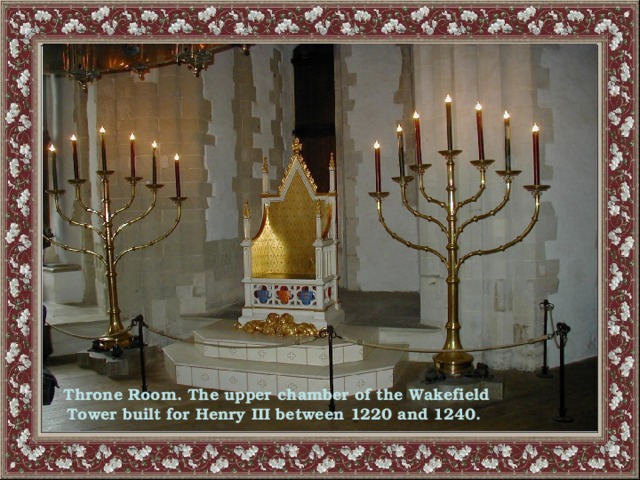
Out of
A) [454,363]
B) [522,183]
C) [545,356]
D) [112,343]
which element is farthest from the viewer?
[112,343]

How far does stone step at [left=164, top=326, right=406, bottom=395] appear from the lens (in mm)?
4875

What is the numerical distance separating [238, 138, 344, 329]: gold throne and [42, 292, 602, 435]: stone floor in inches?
38.4

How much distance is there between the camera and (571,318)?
554 cm

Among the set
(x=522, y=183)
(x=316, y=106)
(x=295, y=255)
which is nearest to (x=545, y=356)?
(x=522, y=183)

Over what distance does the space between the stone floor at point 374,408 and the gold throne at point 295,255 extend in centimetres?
98

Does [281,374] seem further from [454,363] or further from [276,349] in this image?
[454,363]

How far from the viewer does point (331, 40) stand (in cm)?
354

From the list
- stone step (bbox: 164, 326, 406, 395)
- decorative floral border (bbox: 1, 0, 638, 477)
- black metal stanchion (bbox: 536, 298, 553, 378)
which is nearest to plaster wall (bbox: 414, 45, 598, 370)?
black metal stanchion (bbox: 536, 298, 553, 378)

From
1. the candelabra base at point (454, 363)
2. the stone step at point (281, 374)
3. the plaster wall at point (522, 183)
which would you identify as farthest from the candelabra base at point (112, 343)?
the plaster wall at point (522, 183)

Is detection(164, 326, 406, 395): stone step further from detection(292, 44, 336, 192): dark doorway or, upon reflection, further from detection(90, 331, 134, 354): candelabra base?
detection(292, 44, 336, 192): dark doorway

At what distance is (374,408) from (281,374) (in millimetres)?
803

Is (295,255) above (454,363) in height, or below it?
above

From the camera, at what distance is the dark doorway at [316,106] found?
8.47m

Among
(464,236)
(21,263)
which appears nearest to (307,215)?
(464,236)
